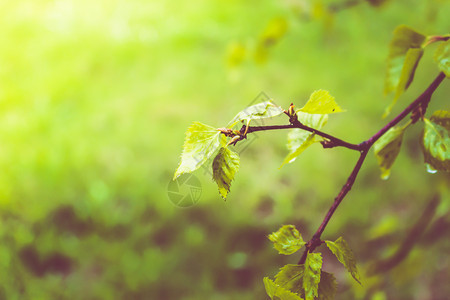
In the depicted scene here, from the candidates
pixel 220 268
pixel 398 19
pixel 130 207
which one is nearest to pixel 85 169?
pixel 130 207

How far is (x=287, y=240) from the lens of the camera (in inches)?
23.1

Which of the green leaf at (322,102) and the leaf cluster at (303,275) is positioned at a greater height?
the green leaf at (322,102)

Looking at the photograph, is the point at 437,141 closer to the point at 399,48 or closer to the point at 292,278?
the point at 399,48

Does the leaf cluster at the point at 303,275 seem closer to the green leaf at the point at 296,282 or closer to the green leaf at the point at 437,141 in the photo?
the green leaf at the point at 296,282

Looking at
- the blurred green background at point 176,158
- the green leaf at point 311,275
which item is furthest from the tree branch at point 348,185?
the blurred green background at point 176,158

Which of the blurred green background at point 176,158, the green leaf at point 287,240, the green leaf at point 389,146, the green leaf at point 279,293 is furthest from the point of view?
the blurred green background at point 176,158

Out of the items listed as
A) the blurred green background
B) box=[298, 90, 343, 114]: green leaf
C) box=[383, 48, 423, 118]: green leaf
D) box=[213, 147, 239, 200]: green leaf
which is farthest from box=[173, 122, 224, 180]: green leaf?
the blurred green background

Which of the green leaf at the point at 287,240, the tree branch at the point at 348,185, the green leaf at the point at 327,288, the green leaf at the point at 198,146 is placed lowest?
the green leaf at the point at 327,288

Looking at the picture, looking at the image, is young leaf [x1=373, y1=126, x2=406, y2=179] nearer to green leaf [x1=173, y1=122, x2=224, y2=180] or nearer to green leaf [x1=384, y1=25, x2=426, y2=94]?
green leaf [x1=384, y1=25, x2=426, y2=94]

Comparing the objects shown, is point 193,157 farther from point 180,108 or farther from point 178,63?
point 178,63

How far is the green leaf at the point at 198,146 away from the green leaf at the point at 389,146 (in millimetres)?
353

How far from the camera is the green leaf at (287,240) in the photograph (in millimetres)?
581

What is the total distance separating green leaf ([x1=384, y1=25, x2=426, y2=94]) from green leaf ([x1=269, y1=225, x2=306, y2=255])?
0.34 metres

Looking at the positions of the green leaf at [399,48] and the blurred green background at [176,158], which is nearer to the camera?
the green leaf at [399,48]
